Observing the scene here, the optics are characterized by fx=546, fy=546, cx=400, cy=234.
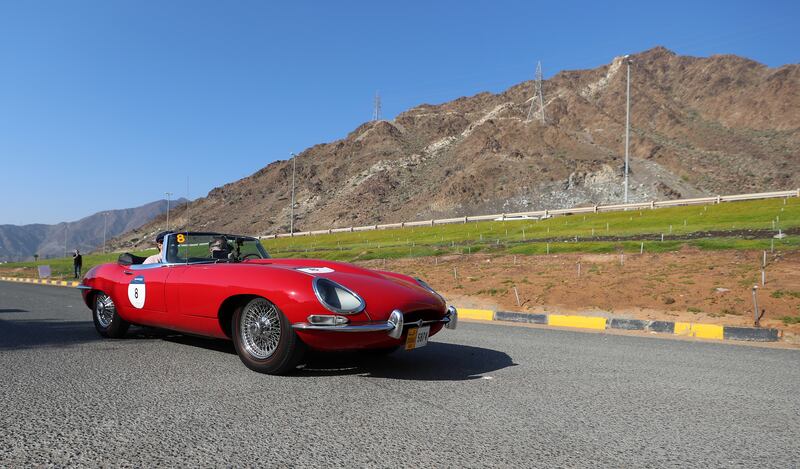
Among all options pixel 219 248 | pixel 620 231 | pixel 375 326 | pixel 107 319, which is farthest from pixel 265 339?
pixel 620 231

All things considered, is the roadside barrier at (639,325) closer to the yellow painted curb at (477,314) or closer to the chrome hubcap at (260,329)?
the yellow painted curb at (477,314)

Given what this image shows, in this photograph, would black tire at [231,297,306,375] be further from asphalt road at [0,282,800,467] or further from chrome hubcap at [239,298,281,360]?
asphalt road at [0,282,800,467]

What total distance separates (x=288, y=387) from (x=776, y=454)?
3.31 metres

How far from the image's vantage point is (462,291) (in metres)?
17.4

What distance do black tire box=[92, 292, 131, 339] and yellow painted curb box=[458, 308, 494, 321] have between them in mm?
7789

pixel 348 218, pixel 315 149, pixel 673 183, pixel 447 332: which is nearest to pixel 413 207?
pixel 348 218

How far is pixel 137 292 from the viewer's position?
20.5 ft

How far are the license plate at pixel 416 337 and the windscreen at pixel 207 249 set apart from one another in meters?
2.52

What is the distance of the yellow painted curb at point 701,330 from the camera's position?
31.6 ft

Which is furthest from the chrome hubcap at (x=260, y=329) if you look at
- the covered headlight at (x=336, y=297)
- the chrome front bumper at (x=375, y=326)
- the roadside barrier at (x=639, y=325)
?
the roadside barrier at (x=639, y=325)

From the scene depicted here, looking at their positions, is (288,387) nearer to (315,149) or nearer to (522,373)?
(522,373)

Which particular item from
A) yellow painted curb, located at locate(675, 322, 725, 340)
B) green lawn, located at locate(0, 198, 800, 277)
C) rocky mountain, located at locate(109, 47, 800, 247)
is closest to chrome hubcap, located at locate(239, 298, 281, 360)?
yellow painted curb, located at locate(675, 322, 725, 340)

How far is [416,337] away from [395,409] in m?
1.15

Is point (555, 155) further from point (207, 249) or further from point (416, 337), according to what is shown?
point (416, 337)
